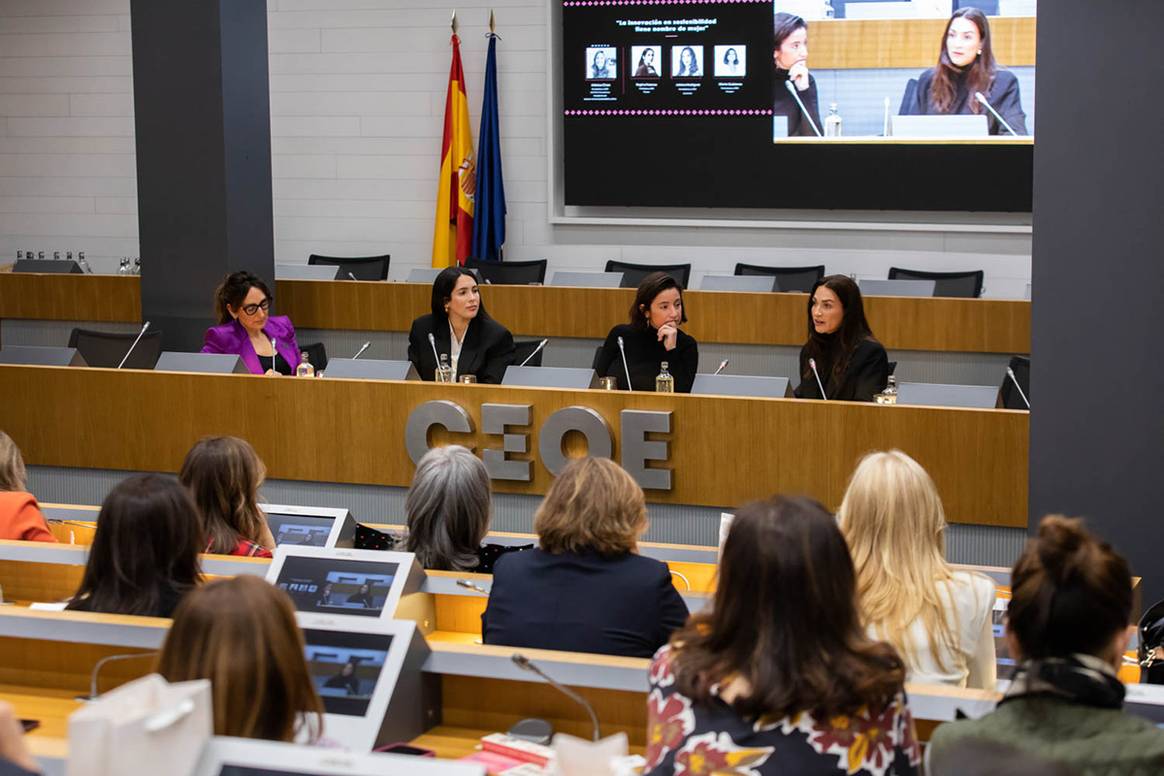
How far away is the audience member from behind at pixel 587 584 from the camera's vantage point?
3.05 m

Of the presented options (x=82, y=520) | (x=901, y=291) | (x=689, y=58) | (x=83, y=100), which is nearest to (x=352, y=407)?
(x=82, y=520)

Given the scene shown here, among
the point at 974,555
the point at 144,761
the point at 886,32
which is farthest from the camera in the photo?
the point at 886,32

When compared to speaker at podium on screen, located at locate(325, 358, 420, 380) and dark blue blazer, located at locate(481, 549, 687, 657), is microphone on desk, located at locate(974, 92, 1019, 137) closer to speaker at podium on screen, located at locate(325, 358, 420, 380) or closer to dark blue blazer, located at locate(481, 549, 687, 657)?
speaker at podium on screen, located at locate(325, 358, 420, 380)

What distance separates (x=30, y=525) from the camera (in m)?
4.08

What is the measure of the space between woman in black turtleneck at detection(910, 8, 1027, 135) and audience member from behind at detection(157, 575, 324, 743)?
834cm

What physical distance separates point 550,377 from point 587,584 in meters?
2.78

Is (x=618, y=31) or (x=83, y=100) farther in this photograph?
(x=83, y=100)

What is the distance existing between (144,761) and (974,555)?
3.75m

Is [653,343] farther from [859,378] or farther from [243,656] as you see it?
[243,656]

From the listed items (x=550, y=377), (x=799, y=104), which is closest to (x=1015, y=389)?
(x=550, y=377)

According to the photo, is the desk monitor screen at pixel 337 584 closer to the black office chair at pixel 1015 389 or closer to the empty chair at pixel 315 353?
the black office chair at pixel 1015 389

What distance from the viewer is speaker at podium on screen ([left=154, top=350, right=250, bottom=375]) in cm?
619

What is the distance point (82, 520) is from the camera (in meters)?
4.88

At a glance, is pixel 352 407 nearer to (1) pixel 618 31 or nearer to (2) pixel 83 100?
(1) pixel 618 31
